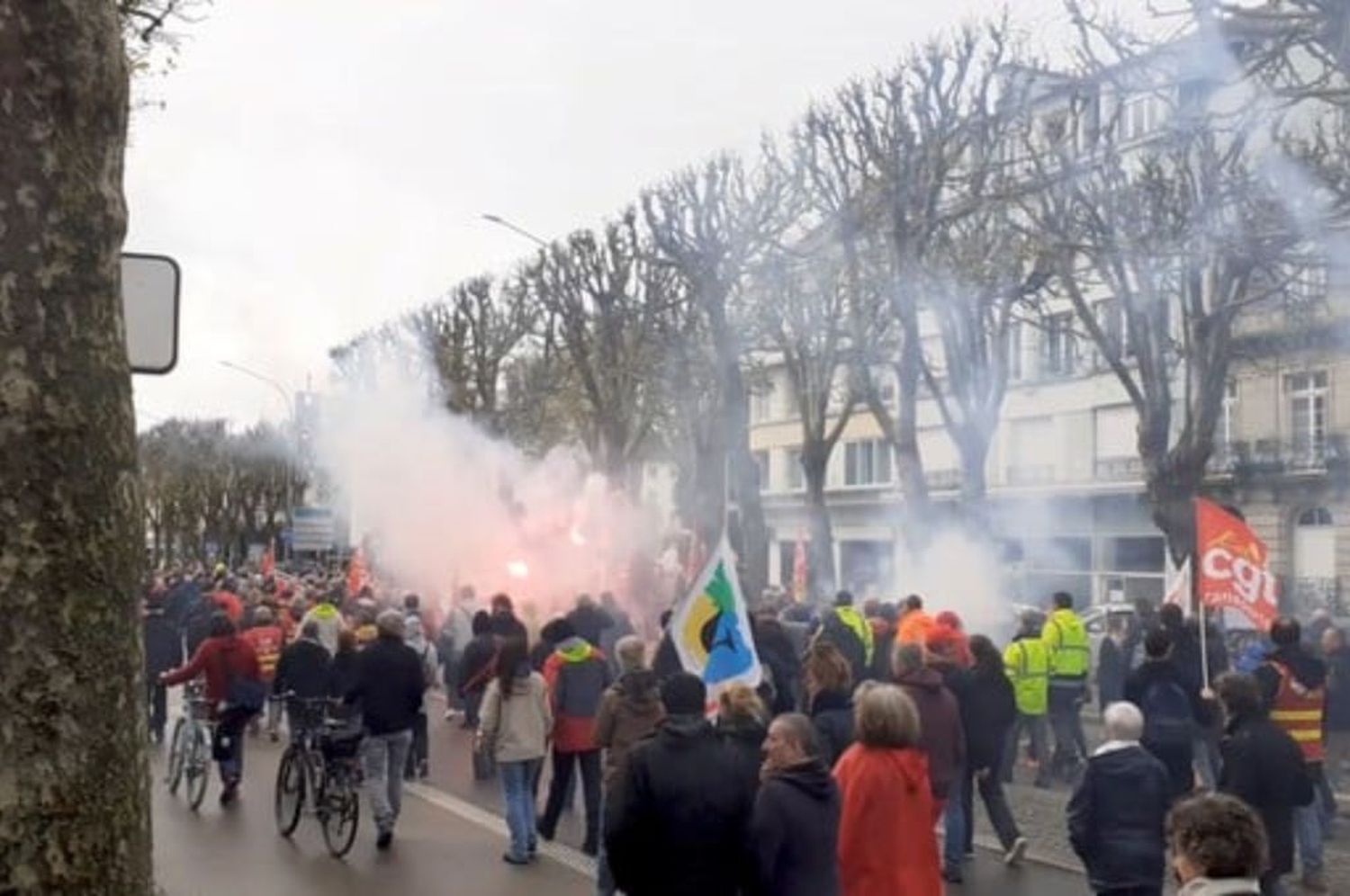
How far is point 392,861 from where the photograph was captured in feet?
38.4

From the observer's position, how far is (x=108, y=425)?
98.2 inches

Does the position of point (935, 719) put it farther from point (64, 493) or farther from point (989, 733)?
point (64, 493)

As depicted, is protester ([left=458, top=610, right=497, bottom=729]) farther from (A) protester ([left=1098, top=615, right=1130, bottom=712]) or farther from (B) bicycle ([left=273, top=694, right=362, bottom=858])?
(A) protester ([left=1098, top=615, right=1130, bottom=712])

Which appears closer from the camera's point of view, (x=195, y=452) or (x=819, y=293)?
(x=819, y=293)

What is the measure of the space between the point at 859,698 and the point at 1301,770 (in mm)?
3215

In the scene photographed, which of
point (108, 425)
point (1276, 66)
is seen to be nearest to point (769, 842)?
point (108, 425)

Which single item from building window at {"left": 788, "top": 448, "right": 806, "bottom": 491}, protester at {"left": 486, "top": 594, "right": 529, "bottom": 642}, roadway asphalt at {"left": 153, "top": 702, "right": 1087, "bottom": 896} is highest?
building window at {"left": 788, "top": 448, "right": 806, "bottom": 491}

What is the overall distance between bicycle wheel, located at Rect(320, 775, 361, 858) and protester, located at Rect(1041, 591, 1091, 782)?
6.51 m

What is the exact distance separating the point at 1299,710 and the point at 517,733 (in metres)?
5.43

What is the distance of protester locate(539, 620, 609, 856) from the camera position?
39.2ft

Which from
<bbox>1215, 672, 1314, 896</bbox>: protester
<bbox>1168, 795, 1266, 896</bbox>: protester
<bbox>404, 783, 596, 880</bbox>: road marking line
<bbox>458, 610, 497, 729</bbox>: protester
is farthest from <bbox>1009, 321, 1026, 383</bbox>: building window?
<bbox>1168, 795, 1266, 896</bbox>: protester

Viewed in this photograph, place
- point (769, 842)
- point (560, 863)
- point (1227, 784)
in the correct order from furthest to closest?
point (560, 863), point (1227, 784), point (769, 842)

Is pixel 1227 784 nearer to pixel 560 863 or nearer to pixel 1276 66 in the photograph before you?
pixel 560 863

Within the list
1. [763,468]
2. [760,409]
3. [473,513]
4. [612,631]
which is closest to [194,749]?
[612,631]
